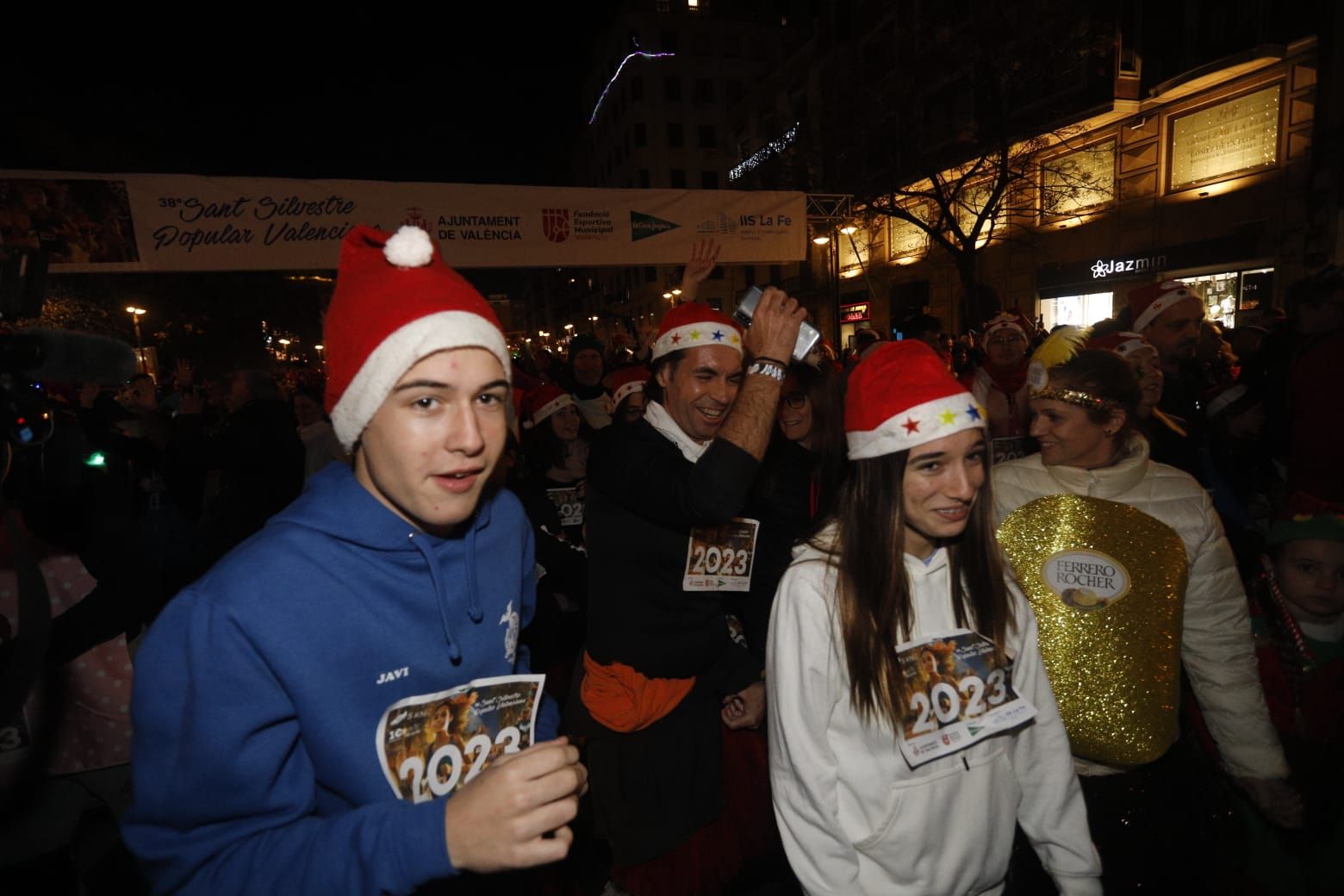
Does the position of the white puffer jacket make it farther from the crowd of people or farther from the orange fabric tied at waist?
the orange fabric tied at waist

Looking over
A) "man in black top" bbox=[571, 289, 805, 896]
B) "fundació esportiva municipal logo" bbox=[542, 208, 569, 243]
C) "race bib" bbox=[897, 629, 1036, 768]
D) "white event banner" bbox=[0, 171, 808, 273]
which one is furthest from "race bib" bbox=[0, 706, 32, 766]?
"fundació esportiva municipal logo" bbox=[542, 208, 569, 243]

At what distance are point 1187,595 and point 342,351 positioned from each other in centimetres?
266

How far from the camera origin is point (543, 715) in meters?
1.74

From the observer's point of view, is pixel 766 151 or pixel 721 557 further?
pixel 766 151

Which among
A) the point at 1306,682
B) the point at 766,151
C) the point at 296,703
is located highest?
the point at 766,151

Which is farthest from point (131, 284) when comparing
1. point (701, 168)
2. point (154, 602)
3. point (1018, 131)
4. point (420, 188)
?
point (701, 168)

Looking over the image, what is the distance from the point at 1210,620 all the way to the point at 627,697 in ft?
6.62

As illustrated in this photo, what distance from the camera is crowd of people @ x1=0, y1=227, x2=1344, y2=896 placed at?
1.11m

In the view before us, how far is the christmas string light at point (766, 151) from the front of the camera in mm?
28078

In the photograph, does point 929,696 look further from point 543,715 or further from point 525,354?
point 525,354

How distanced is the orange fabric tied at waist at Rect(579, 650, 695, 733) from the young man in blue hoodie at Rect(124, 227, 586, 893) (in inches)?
35.7

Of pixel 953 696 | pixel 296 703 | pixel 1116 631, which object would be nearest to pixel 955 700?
pixel 953 696

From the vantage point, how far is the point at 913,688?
5.61ft

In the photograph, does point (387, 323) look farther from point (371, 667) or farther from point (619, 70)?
point (619, 70)
